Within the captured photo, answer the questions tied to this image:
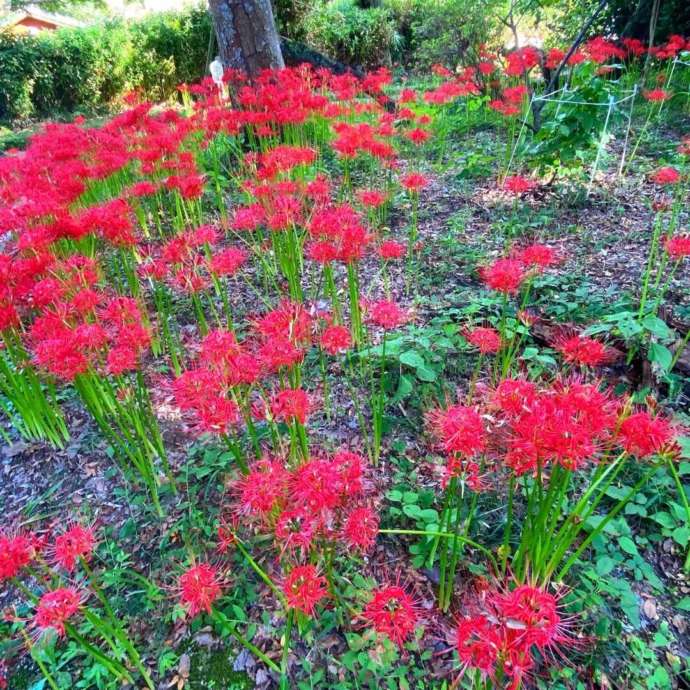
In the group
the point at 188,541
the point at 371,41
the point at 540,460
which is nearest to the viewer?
the point at 540,460

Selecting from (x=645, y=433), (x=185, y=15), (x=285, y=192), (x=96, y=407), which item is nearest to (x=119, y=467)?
(x=96, y=407)

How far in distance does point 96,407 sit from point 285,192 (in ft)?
4.83

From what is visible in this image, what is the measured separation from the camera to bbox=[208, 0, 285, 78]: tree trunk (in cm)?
482

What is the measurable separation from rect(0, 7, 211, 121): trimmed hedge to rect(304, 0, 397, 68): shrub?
11.4ft

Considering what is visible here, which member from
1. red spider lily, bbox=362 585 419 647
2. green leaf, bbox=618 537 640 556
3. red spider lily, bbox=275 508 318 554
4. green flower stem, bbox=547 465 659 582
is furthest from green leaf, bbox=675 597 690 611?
red spider lily, bbox=275 508 318 554

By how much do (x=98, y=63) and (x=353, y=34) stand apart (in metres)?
7.11

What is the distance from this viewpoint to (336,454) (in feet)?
5.80

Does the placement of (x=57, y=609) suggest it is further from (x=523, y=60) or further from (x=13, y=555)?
(x=523, y=60)

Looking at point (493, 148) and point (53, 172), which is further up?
point (53, 172)

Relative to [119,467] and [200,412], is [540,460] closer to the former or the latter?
[200,412]

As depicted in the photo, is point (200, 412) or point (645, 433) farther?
point (200, 412)

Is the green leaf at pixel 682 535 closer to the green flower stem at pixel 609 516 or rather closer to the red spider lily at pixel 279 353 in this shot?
the green flower stem at pixel 609 516

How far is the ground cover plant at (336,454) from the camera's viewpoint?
1259mm

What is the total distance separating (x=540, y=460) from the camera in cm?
113
